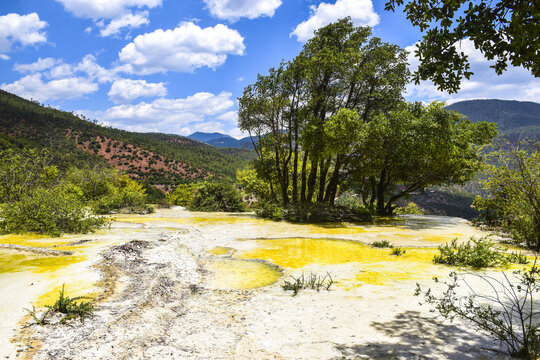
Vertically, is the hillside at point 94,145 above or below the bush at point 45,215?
above

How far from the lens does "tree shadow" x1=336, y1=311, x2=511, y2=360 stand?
2.79 m

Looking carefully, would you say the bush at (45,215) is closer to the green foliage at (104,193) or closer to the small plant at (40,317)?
the small plant at (40,317)

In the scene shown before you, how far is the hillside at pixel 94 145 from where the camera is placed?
222 ft

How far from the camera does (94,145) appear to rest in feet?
278

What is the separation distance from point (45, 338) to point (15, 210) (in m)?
8.50

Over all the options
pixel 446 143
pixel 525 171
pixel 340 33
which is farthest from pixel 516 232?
pixel 340 33

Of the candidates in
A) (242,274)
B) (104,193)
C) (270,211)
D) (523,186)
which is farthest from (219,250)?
(104,193)

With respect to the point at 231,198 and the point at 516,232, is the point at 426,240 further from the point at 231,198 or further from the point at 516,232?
the point at 231,198

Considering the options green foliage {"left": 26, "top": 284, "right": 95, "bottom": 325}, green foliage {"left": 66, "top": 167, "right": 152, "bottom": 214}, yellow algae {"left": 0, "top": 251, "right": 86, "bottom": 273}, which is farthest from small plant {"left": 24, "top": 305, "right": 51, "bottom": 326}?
green foliage {"left": 66, "top": 167, "right": 152, "bottom": 214}

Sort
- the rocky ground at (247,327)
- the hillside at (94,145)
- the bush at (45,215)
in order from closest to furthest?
1. the rocky ground at (247,327)
2. the bush at (45,215)
3. the hillside at (94,145)

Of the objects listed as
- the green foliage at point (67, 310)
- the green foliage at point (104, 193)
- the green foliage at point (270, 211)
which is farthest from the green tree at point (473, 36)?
the green foliage at point (104, 193)

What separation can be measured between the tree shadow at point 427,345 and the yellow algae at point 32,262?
5.42m

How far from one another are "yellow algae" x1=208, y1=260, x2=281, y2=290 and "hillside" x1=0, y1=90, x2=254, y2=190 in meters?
61.3

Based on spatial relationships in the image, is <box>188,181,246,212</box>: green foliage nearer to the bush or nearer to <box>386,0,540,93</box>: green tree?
the bush
